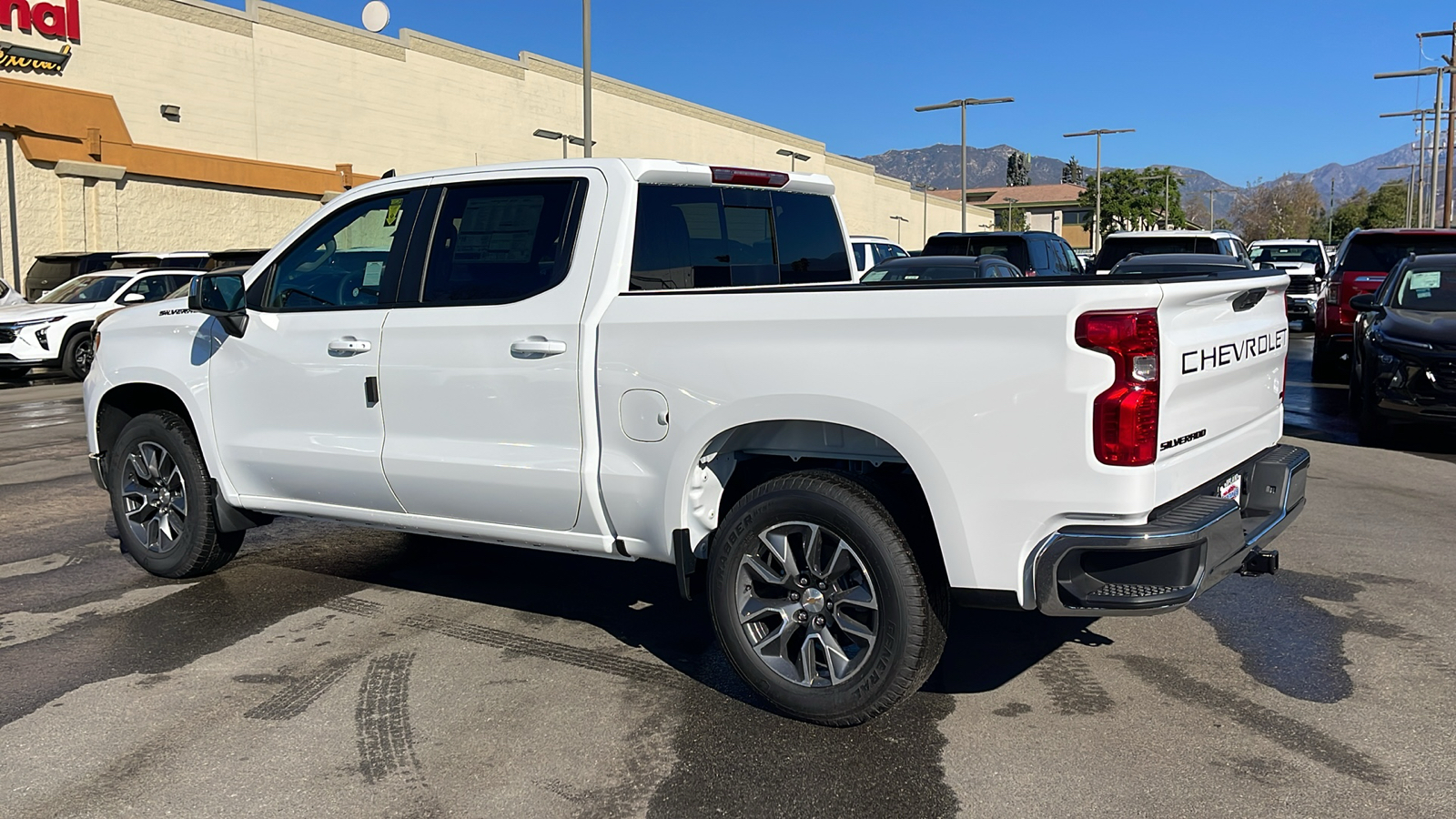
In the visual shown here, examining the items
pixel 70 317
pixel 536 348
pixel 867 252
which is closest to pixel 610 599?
pixel 536 348

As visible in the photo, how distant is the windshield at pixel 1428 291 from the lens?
37.0ft

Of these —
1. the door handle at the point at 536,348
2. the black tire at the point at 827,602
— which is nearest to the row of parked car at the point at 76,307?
the door handle at the point at 536,348

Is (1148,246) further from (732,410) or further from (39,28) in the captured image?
(39,28)

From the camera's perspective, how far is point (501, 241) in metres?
5.23

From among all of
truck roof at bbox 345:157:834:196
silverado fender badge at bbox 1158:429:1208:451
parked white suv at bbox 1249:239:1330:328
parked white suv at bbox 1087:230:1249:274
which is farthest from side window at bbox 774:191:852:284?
parked white suv at bbox 1249:239:1330:328

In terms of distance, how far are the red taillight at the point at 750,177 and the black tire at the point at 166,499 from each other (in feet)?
9.78

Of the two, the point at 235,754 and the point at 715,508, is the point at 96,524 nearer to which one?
the point at 235,754

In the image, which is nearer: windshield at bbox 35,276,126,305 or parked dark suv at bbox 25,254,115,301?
windshield at bbox 35,276,126,305

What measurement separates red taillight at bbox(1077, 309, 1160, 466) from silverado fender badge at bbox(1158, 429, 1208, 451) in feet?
0.39

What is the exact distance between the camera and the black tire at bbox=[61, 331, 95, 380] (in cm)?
1873

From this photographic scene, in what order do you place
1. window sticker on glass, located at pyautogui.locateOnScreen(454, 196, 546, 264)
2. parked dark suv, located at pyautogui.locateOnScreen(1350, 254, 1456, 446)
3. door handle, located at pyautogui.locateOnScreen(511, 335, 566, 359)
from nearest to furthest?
door handle, located at pyautogui.locateOnScreen(511, 335, 566, 359) → window sticker on glass, located at pyautogui.locateOnScreen(454, 196, 546, 264) → parked dark suv, located at pyautogui.locateOnScreen(1350, 254, 1456, 446)

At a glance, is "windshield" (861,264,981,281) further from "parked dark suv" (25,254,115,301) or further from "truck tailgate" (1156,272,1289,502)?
"parked dark suv" (25,254,115,301)

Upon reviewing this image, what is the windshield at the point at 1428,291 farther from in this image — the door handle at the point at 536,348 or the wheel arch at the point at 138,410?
the wheel arch at the point at 138,410

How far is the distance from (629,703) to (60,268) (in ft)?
74.0
